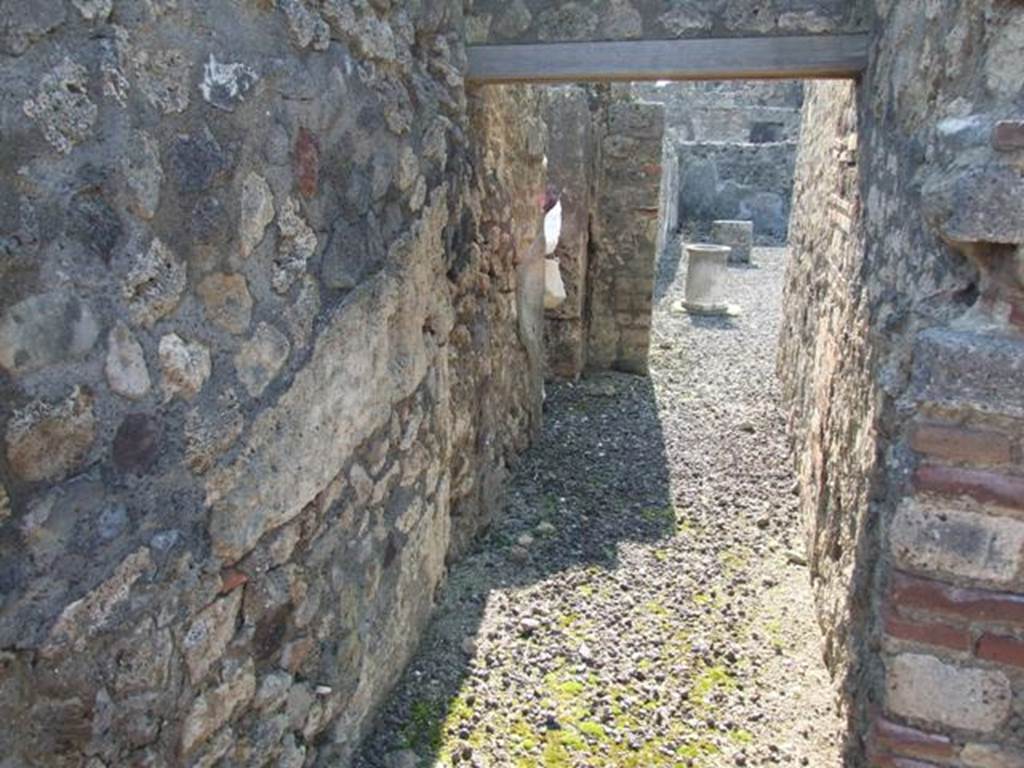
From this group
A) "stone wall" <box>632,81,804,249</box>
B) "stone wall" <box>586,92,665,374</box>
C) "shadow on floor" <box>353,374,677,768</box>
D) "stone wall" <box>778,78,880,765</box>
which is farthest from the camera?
"stone wall" <box>632,81,804,249</box>

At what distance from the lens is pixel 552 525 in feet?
12.6

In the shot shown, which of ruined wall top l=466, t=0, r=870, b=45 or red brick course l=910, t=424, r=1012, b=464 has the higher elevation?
ruined wall top l=466, t=0, r=870, b=45

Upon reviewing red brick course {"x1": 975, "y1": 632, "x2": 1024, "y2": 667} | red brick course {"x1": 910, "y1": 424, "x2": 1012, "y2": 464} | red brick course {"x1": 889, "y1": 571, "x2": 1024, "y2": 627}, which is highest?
red brick course {"x1": 910, "y1": 424, "x2": 1012, "y2": 464}

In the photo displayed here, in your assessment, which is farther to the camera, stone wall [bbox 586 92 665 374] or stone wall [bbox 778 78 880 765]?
stone wall [bbox 586 92 665 374]

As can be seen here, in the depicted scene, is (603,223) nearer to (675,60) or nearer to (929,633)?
(675,60)

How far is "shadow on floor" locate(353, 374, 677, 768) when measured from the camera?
8.40 feet

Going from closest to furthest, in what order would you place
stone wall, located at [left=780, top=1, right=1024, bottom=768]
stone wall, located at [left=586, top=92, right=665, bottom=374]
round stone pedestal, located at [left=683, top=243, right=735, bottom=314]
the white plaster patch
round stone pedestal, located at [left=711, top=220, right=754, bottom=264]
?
the white plaster patch < stone wall, located at [left=780, top=1, right=1024, bottom=768] < stone wall, located at [left=586, top=92, right=665, bottom=374] < round stone pedestal, located at [left=683, top=243, right=735, bottom=314] < round stone pedestal, located at [left=711, top=220, right=754, bottom=264]

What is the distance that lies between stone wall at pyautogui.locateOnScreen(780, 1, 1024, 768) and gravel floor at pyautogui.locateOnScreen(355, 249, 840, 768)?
47cm

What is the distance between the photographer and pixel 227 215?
64.4 inches

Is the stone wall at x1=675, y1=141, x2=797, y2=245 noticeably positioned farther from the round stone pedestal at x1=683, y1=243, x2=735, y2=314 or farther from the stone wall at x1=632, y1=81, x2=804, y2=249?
the round stone pedestal at x1=683, y1=243, x2=735, y2=314

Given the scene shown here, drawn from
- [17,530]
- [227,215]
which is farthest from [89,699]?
[227,215]

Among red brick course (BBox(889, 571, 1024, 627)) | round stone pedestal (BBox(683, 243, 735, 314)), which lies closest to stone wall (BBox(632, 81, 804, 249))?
round stone pedestal (BBox(683, 243, 735, 314))

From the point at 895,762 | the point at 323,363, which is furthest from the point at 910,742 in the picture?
the point at 323,363

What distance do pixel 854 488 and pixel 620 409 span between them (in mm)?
3004
